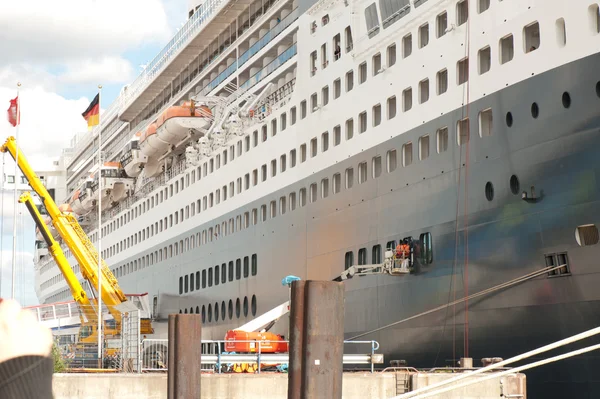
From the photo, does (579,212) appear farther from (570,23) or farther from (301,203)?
(301,203)

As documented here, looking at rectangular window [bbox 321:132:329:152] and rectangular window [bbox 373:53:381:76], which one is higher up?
rectangular window [bbox 373:53:381:76]

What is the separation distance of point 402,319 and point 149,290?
2462 cm

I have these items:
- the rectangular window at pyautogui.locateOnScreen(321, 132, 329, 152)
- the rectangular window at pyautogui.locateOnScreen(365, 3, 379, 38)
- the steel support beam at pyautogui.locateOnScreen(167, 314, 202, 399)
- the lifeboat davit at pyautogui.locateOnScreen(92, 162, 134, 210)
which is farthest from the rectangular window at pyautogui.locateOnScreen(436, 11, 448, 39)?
the lifeboat davit at pyautogui.locateOnScreen(92, 162, 134, 210)

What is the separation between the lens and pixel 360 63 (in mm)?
24797

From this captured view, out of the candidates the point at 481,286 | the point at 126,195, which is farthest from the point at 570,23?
the point at 126,195

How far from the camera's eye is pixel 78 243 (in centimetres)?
4194

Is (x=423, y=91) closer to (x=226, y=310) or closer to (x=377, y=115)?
(x=377, y=115)

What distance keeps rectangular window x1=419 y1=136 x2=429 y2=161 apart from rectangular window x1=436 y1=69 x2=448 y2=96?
1061 millimetres

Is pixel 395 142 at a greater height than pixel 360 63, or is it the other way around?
pixel 360 63

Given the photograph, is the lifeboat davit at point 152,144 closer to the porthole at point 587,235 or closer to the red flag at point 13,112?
the red flag at point 13,112

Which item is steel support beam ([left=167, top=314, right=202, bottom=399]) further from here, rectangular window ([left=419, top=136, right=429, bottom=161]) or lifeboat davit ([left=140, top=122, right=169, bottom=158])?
lifeboat davit ([left=140, top=122, right=169, bottom=158])

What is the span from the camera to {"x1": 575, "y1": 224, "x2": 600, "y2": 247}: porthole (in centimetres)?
1616

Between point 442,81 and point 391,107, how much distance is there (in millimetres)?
2240

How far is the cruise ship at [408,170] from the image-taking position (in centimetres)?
1678
